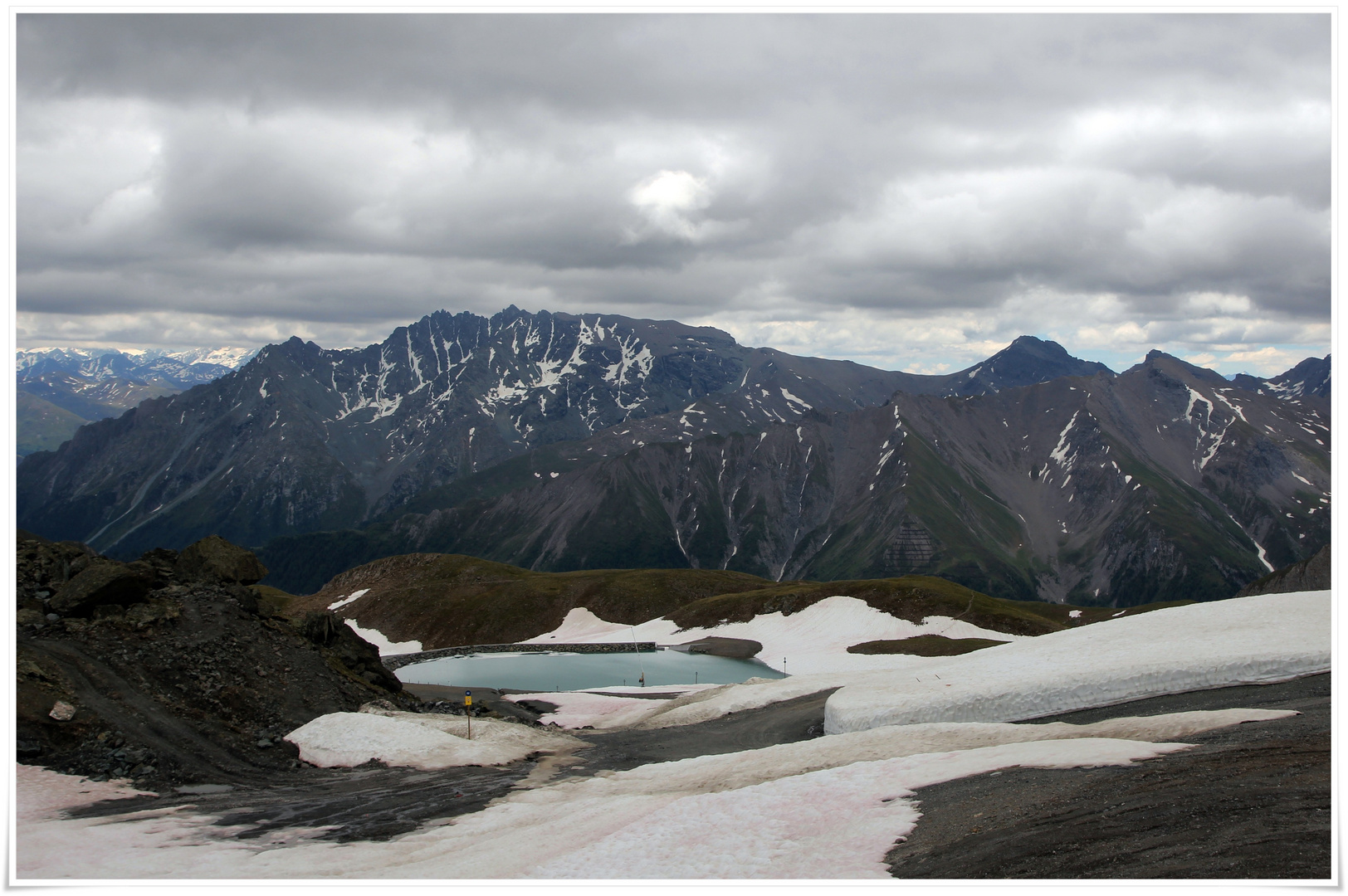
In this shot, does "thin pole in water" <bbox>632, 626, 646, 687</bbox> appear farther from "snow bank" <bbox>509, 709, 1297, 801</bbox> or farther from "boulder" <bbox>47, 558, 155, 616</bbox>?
"snow bank" <bbox>509, 709, 1297, 801</bbox>

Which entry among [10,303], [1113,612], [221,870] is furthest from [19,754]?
[1113,612]

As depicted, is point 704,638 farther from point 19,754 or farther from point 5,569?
point 5,569

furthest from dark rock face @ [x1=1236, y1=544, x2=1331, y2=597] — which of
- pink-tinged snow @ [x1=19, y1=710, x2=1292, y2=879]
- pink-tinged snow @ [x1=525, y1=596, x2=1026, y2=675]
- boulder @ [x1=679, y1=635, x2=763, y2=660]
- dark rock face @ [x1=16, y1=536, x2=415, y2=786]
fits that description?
dark rock face @ [x1=16, y1=536, x2=415, y2=786]

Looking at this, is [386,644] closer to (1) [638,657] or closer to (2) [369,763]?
(1) [638,657]

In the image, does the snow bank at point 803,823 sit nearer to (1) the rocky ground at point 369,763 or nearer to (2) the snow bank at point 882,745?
(1) the rocky ground at point 369,763

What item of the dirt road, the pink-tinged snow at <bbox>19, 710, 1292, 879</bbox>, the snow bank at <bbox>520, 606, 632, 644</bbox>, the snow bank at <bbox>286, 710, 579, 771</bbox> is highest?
the dirt road

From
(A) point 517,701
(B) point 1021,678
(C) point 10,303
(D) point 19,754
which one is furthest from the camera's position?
(A) point 517,701

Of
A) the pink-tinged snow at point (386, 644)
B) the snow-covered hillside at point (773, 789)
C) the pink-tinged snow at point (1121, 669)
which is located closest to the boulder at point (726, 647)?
the pink-tinged snow at point (386, 644)
